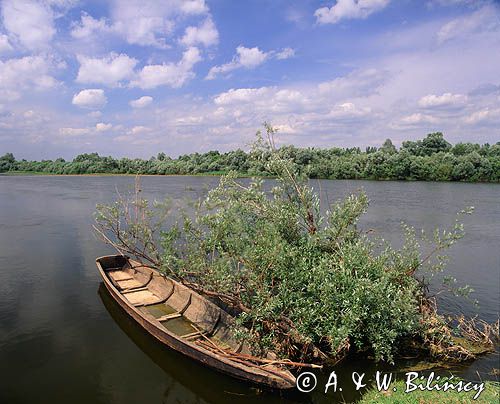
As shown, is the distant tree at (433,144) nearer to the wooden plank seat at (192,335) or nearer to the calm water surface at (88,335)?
the calm water surface at (88,335)

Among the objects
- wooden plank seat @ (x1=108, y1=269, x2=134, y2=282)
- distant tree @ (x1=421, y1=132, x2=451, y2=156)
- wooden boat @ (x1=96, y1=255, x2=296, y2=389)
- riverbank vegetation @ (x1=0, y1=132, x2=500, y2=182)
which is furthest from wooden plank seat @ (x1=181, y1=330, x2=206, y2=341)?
distant tree @ (x1=421, y1=132, x2=451, y2=156)

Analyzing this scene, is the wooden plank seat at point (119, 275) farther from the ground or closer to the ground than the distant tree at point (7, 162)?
closer to the ground

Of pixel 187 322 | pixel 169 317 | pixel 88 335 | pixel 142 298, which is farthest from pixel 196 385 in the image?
pixel 142 298

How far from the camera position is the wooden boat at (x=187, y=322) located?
8797mm

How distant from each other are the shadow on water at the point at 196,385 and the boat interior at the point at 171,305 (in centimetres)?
63

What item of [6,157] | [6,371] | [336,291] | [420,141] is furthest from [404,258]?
[6,157]

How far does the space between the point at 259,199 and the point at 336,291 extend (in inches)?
154

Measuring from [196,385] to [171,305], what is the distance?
3.88 meters

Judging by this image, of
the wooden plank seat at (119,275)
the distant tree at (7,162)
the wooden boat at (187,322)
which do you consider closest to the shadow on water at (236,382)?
the wooden boat at (187,322)

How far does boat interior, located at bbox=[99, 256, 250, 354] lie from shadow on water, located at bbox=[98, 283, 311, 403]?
63cm

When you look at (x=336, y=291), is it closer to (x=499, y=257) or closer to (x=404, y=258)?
(x=404, y=258)

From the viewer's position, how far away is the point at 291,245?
36.8 ft

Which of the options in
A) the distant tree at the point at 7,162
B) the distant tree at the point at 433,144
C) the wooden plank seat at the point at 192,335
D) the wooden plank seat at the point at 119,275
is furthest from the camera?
the distant tree at the point at 7,162

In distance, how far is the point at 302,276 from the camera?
9.99m
